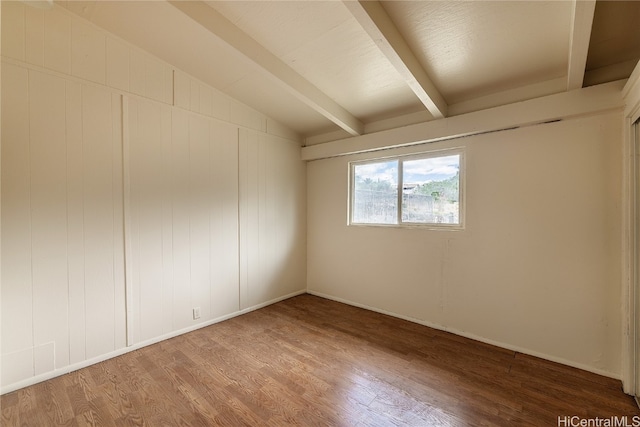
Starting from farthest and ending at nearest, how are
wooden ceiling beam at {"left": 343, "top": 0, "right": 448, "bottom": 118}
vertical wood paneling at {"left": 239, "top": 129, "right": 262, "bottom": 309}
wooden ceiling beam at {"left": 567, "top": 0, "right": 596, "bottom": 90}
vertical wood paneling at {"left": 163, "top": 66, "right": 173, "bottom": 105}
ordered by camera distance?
vertical wood paneling at {"left": 239, "top": 129, "right": 262, "bottom": 309} → vertical wood paneling at {"left": 163, "top": 66, "right": 173, "bottom": 105} → wooden ceiling beam at {"left": 343, "top": 0, "right": 448, "bottom": 118} → wooden ceiling beam at {"left": 567, "top": 0, "right": 596, "bottom": 90}

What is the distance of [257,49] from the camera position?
2.37 meters

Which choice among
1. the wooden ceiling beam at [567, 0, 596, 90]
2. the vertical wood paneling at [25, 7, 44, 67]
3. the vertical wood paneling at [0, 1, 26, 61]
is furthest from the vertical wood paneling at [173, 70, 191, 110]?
the wooden ceiling beam at [567, 0, 596, 90]

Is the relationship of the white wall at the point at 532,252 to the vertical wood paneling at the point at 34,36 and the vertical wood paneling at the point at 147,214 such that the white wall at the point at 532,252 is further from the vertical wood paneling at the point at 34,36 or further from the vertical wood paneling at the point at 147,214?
the vertical wood paneling at the point at 34,36

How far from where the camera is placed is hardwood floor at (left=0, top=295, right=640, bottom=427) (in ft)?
5.78

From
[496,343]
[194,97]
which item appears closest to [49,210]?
[194,97]

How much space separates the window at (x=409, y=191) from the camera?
10.0ft

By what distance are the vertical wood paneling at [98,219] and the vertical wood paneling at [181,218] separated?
0.55 metres

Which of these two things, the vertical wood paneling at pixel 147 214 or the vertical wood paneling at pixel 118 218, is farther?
the vertical wood paneling at pixel 147 214

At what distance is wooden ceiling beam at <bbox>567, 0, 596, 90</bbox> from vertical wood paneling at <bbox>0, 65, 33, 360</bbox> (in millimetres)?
3766

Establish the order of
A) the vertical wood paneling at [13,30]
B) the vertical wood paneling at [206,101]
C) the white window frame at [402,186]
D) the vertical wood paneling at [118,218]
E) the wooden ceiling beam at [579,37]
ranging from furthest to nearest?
the vertical wood paneling at [206,101]
the white window frame at [402,186]
the vertical wood paneling at [118,218]
the vertical wood paneling at [13,30]
the wooden ceiling beam at [579,37]

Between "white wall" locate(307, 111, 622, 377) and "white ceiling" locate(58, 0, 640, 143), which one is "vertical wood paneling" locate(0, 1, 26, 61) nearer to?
"white ceiling" locate(58, 0, 640, 143)

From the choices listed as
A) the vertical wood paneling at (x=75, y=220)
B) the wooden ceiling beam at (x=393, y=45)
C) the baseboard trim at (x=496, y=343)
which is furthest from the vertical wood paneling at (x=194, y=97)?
the baseboard trim at (x=496, y=343)

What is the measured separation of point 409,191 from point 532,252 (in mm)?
1396

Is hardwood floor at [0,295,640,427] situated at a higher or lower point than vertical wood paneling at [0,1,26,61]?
lower
